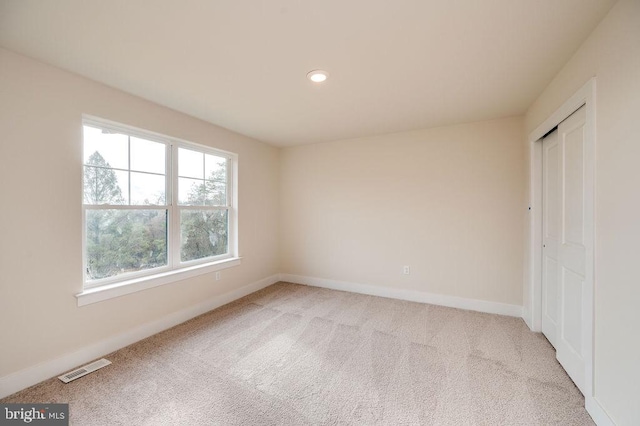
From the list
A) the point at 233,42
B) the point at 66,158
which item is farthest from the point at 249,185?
the point at 233,42

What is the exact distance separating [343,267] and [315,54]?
10.4ft

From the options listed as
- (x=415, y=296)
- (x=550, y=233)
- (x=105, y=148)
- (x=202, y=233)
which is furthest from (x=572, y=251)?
(x=105, y=148)

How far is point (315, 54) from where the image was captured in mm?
→ 1917

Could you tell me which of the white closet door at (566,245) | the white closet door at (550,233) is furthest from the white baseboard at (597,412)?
the white closet door at (550,233)

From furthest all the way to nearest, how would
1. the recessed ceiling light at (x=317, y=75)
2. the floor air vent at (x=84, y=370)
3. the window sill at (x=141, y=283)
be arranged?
the window sill at (x=141, y=283) < the recessed ceiling light at (x=317, y=75) < the floor air vent at (x=84, y=370)

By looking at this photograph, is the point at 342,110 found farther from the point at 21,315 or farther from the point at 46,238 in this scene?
the point at 21,315

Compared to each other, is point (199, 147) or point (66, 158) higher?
point (199, 147)

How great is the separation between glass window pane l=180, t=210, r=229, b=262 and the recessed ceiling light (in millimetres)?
2197

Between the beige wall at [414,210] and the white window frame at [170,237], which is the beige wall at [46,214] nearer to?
the white window frame at [170,237]

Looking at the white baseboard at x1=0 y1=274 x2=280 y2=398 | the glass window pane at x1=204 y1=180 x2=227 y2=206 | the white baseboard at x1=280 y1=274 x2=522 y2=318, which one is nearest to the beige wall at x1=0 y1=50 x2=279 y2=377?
the white baseboard at x1=0 y1=274 x2=280 y2=398

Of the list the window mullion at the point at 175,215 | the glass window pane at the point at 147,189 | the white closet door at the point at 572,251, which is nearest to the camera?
the white closet door at the point at 572,251

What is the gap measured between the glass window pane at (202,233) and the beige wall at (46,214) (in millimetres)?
729

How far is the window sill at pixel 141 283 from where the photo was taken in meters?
2.28

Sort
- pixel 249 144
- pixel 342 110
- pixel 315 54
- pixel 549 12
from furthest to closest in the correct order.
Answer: pixel 249 144
pixel 342 110
pixel 315 54
pixel 549 12
